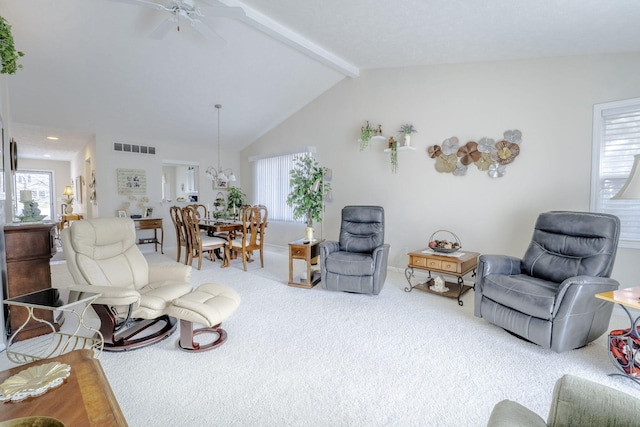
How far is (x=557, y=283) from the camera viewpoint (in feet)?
8.72

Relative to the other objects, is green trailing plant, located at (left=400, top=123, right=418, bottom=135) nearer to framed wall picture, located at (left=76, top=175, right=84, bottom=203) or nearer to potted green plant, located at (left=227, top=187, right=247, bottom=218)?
potted green plant, located at (left=227, top=187, right=247, bottom=218)

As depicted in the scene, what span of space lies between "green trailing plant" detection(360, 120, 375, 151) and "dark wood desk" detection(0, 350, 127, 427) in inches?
169

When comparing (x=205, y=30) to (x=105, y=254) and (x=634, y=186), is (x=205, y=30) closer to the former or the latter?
(x=105, y=254)

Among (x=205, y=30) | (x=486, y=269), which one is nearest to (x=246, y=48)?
Answer: (x=205, y=30)

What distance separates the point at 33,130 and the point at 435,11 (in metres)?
6.96

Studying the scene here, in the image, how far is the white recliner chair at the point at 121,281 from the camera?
2.19 m

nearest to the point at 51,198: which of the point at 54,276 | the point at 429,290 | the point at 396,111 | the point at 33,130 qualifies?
the point at 33,130

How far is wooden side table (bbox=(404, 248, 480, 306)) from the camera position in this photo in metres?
3.32

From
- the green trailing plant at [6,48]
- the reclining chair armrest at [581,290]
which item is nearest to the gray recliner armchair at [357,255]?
the reclining chair armrest at [581,290]

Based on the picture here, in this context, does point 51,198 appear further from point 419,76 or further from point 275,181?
point 419,76

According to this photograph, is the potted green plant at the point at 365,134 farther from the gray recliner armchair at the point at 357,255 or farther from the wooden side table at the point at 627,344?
the wooden side table at the point at 627,344

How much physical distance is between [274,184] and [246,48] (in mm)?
3003

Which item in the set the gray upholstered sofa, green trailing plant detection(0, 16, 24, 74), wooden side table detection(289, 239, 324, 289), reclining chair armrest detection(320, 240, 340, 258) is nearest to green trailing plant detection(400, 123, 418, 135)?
reclining chair armrest detection(320, 240, 340, 258)

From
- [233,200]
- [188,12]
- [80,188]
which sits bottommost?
[233,200]
